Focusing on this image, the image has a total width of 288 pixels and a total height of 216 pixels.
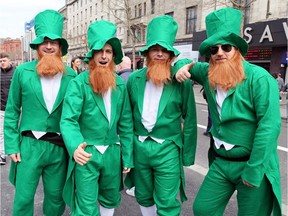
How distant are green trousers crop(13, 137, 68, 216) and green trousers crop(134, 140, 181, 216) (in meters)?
0.70

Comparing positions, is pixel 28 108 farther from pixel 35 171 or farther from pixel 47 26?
pixel 47 26

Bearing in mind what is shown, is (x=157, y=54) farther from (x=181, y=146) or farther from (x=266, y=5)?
(x=266, y=5)

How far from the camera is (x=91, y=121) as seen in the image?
94.3 inches

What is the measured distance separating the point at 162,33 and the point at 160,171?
3.86 feet

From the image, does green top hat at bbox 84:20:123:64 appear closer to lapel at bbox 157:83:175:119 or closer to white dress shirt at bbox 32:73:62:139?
white dress shirt at bbox 32:73:62:139

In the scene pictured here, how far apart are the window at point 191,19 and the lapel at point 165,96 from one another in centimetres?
2430

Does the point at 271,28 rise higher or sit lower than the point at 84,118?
higher

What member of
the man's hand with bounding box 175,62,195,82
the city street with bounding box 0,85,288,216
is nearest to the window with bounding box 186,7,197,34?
the city street with bounding box 0,85,288,216

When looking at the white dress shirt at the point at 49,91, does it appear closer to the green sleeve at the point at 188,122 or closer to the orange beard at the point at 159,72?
the orange beard at the point at 159,72

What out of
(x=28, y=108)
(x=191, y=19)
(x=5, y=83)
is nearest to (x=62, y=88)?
(x=28, y=108)

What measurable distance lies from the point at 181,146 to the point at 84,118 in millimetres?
892

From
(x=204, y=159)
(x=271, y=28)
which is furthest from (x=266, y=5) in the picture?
(x=204, y=159)

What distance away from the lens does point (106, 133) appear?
7.97ft

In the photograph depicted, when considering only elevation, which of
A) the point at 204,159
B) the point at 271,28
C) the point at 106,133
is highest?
the point at 271,28
